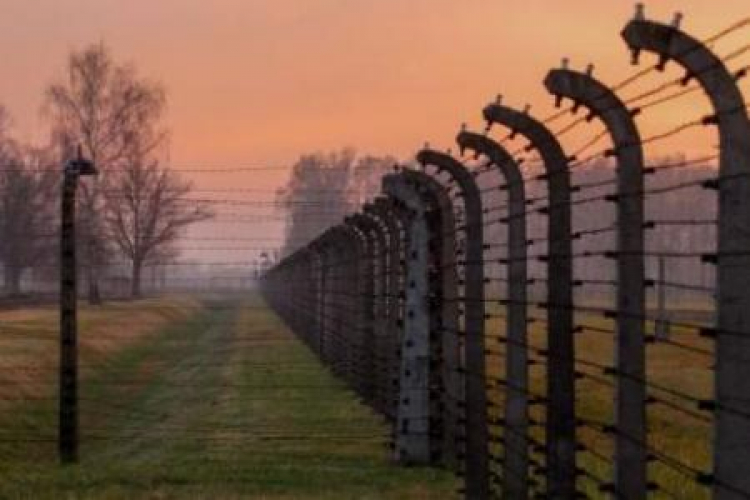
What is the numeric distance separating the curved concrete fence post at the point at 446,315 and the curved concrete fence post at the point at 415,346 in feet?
0.31

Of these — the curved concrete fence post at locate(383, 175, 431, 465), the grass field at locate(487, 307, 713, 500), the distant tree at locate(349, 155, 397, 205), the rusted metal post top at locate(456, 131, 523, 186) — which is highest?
the distant tree at locate(349, 155, 397, 205)

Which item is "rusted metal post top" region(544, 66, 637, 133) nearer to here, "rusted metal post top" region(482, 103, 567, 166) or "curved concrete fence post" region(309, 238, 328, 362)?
"rusted metal post top" region(482, 103, 567, 166)

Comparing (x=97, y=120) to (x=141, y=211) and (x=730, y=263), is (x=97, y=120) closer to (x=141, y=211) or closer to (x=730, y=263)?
(x=141, y=211)

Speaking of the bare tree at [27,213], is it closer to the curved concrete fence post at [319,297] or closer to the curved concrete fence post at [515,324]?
the curved concrete fence post at [319,297]

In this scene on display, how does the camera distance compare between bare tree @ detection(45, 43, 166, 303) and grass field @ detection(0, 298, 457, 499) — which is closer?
grass field @ detection(0, 298, 457, 499)

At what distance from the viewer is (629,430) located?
682 centimetres

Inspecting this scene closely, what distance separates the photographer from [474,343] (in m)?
10.4

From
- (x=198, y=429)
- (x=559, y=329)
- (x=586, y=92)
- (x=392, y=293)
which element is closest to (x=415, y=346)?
(x=392, y=293)

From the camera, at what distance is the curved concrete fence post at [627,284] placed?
21.9 ft

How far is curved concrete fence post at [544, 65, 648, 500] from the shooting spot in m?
6.69

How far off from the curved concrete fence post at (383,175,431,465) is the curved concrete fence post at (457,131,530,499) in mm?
3265

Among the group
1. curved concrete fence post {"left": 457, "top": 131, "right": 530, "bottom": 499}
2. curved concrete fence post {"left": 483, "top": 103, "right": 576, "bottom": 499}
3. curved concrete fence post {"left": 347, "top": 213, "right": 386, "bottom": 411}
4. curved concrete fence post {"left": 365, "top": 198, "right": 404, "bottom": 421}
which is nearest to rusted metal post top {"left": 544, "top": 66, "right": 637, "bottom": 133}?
curved concrete fence post {"left": 483, "top": 103, "right": 576, "bottom": 499}

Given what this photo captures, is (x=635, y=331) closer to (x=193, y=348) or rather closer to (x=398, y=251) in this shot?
(x=398, y=251)

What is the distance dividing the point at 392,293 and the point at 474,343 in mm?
6561
